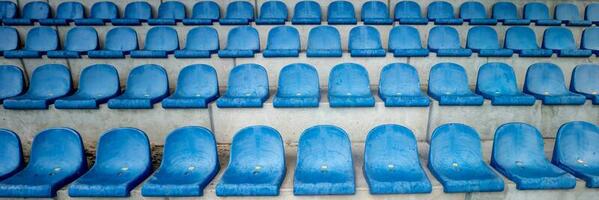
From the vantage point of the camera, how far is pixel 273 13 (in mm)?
3312

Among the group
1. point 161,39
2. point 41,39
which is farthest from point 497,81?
point 41,39

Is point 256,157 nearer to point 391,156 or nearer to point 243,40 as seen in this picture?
point 391,156

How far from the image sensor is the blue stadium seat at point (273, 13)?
314cm

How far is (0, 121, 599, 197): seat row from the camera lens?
5.35ft

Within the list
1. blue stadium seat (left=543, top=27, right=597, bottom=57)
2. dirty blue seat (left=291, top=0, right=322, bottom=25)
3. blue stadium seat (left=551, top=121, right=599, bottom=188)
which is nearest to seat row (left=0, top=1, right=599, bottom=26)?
dirty blue seat (left=291, top=0, right=322, bottom=25)

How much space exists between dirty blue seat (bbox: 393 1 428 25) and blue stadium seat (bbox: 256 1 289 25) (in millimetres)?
999

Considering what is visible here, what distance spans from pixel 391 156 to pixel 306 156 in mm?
390

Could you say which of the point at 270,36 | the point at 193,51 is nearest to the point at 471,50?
the point at 270,36

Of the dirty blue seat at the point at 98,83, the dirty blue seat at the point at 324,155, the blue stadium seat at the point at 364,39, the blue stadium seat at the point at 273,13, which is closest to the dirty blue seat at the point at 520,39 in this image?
the blue stadium seat at the point at 364,39

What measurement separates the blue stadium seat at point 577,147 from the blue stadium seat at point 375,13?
5.49ft

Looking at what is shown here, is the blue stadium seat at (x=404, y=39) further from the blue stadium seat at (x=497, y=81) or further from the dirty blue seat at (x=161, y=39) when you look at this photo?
the dirty blue seat at (x=161, y=39)

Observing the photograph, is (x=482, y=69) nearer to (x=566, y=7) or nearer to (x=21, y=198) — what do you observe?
(x=566, y=7)

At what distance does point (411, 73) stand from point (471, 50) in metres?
0.74

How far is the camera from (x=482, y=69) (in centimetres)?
230
